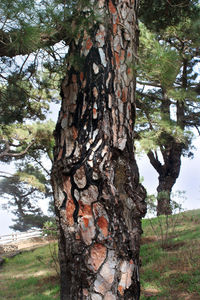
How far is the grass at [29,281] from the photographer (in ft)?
17.9

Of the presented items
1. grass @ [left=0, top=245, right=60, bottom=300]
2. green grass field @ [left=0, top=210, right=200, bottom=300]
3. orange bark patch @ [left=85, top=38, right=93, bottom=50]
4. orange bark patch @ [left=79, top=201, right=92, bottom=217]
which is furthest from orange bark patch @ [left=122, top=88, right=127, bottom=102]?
grass @ [left=0, top=245, right=60, bottom=300]

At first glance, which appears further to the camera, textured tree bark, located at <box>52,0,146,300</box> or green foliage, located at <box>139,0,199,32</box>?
green foliage, located at <box>139,0,199,32</box>

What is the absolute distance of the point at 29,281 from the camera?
645 cm

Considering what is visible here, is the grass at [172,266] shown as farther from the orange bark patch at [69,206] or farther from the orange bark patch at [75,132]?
the orange bark patch at [75,132]

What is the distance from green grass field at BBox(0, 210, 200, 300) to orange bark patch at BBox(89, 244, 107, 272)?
102 inches

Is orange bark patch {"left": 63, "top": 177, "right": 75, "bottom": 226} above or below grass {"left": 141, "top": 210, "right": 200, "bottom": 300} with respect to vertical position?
above

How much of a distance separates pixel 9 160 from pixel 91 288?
44.8 ft

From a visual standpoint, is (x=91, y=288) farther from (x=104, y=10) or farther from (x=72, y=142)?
(x=104, y=10)

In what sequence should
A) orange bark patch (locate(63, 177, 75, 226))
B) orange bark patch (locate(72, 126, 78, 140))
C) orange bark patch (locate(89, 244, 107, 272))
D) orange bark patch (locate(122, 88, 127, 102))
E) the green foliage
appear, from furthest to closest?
the green foliage, orange bark patch (locate(122, 88, 127, 102)), orange bark patch (locate(72, 126, 78, 140)), orange bark patch (locate(63, 177, 75, 226)), orange bark patch (locate(89, 244, 107, 272))

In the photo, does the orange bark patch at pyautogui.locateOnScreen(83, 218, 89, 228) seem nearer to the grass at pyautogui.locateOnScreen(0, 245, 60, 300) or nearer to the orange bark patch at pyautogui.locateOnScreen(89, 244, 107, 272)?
the orange bark patch at pyautogui.locateOnScreen(89, 244, 107, 272)

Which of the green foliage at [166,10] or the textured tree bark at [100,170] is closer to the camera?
the textured tree bark at [100,170]

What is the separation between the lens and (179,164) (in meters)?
11.6

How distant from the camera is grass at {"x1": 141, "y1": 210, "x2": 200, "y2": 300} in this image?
4.38 metres

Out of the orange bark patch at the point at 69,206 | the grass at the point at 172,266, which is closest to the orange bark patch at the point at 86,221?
the orange bark patch at the point at 69,206
